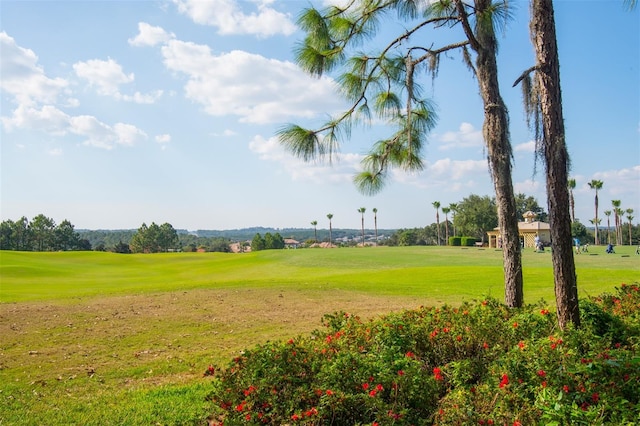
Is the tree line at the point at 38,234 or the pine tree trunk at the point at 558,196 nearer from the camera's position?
the pine tree trunk at the point at 558,196

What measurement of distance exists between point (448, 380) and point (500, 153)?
3.97m

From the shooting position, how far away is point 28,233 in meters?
76.0

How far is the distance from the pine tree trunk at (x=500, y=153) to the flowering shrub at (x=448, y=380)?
2059mm

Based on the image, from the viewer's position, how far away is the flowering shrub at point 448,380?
10.5 ft

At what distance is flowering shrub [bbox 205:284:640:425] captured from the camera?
3.21 metres

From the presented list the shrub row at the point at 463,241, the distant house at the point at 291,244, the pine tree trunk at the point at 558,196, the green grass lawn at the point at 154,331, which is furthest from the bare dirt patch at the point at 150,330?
the distant house at the point at 291,244

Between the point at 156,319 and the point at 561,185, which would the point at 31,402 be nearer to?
the point at 156,319

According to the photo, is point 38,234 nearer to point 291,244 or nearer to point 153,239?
point 153,239

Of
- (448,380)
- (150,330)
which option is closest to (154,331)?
(150,330)

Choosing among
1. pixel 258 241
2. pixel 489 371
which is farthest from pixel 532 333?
pixel 258 241

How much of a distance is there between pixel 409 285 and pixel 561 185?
12.2 m

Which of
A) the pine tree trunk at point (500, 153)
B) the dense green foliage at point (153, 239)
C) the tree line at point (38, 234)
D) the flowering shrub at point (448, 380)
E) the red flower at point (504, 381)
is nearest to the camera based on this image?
the flowering shrub at point (448, 380)

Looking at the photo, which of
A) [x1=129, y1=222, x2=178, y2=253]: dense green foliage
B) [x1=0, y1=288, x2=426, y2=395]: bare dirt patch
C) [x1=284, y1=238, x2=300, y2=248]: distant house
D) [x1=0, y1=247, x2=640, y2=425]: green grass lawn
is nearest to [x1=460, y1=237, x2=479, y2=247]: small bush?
[x1=284, y1=238, x2=300, y2=248]: distant house

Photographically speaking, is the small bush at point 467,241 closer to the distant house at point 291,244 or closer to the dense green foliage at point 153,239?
the distant house at point 291,244
